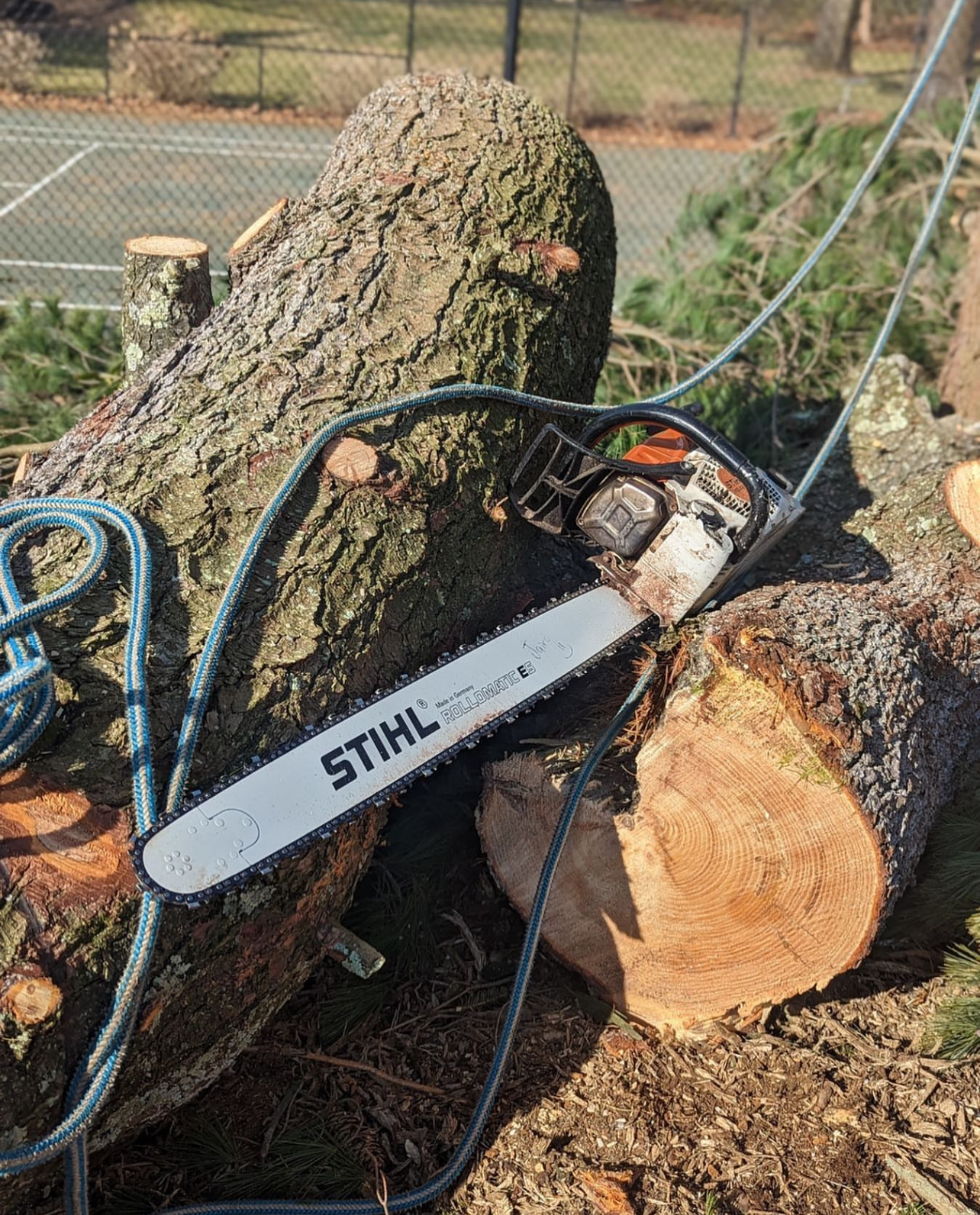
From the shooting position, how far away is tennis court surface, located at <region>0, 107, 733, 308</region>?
8.04m

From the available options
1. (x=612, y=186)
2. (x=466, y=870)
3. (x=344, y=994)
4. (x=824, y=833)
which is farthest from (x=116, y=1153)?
(x=612, y=186)

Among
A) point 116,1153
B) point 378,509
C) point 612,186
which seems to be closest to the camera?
point 116,1153

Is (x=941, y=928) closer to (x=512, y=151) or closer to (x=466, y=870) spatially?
(x=466, y=870)

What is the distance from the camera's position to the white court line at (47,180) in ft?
32.1

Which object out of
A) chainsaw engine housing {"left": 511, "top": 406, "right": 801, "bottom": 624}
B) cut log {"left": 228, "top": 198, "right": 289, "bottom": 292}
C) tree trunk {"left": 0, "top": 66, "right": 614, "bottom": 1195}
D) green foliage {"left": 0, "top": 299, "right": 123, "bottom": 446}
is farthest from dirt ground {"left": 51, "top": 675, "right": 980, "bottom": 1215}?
green foliage {"left": 0, "top": 299, "right": 123, "bottom": 446}

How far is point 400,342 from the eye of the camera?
2.40 m

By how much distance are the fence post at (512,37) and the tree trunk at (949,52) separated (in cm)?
510

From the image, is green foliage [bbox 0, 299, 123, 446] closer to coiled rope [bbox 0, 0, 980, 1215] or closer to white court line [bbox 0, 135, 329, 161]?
coiled rope [bbox 0, 0, 980, 1215]

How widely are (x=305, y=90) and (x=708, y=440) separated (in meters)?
15.9

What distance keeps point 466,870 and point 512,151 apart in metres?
1.82

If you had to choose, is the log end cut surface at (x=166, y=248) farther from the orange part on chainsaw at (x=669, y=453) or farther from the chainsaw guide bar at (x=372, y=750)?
the chainsaw guide bar at (x=372, y=750)

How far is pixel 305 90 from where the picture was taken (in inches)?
637

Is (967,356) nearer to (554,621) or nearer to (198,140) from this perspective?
(554,621)

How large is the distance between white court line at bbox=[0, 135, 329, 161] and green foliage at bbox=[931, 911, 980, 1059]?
39.6ft
